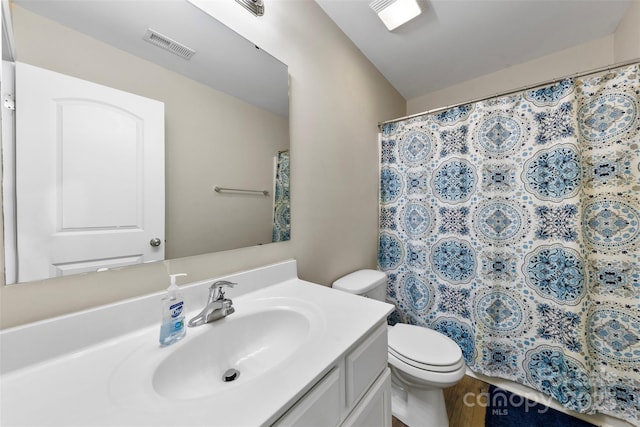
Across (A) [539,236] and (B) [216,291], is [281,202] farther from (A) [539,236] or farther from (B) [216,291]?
(A) [539,236]

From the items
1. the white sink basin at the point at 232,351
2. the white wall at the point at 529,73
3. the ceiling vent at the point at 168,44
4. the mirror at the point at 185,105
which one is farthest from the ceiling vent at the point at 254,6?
the white wall at the point at 529,73

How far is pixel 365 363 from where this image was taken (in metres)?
0.70

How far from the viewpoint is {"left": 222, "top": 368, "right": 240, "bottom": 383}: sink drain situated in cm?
68

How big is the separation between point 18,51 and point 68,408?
76 cm

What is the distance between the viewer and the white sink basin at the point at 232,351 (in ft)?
1.94

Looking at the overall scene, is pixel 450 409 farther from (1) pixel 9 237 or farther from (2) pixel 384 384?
(1) pixel 9 237

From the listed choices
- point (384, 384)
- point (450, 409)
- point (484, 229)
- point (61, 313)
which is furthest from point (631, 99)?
point (61, 313)

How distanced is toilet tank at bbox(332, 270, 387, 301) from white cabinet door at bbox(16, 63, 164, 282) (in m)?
0.93

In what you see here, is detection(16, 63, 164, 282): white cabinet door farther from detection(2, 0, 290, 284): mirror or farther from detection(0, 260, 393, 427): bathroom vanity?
detection(0, 260, 393, 427): bathroom vanity

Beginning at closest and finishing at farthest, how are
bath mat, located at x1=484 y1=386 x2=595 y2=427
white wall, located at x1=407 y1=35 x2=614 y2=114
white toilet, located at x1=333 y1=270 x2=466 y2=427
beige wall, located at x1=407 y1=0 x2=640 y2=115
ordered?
white toilet, located at x1=333 y1=270 x2=466 y2=427
bath mat, located at x1=484 y1=386 x2=595 y2=427
beige wall, located at x1=407 y1=0 x2=640 y2=115
white wall, located at x1=407 y1=35 x2=614 y2=114

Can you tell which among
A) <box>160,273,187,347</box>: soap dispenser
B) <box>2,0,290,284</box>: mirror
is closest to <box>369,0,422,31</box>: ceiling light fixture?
<box>2,0,290,284</box>: mirror

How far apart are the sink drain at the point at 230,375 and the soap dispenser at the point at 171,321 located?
17 centimetres

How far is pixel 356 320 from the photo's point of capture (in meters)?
0.72

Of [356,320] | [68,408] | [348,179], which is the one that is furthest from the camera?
[348,179]
